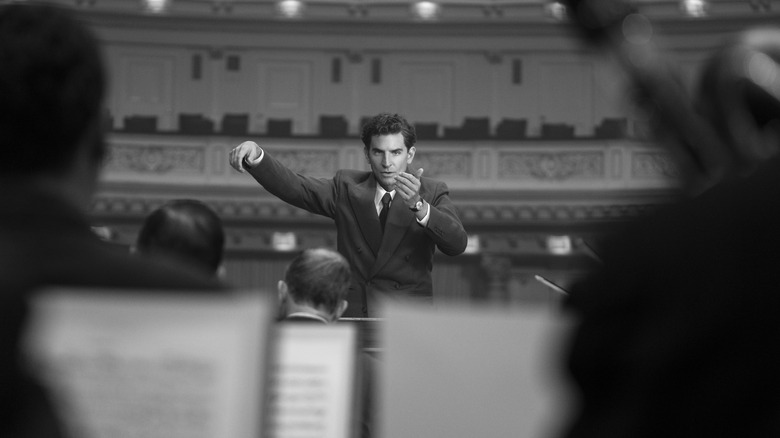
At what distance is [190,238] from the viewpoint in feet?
7.55

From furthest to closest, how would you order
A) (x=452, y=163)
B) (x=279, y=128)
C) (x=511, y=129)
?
(x=511, y=129) < (x=279, y=128) < (x=452, y=163)

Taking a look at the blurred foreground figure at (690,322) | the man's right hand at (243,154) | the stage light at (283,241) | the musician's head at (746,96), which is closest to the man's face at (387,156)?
the man's right hand at (243,154)

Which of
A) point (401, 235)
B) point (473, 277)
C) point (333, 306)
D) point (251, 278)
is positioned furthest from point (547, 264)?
point (333, 306)

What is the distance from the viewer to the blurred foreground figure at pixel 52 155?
4.56ft

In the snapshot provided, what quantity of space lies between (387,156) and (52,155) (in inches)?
161

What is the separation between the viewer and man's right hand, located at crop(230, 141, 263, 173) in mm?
5176

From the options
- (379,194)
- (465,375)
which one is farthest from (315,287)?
(379,194)

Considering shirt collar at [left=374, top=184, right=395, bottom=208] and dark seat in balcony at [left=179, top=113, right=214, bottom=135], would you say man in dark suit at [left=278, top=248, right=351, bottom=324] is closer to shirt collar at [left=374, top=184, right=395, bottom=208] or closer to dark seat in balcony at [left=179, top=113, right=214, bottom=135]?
shirt collar at [left=374, top=184, right=395, bottom=208]

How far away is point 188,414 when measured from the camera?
1.48 meters

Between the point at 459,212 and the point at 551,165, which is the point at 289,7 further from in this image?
the point at 551,165

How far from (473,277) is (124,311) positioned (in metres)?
19.0

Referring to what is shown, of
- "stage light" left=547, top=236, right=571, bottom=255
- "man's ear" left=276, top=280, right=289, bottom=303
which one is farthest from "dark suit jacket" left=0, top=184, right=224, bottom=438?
"stage light" left=547, top=236, right=571, bottom=255

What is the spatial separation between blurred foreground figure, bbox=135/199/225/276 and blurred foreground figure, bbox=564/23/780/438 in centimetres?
121

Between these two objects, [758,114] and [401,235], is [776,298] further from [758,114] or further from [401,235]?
[401,235]
